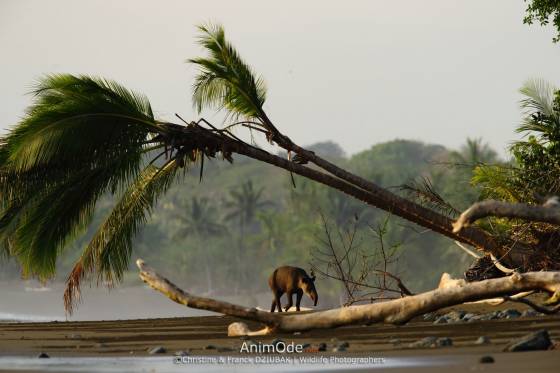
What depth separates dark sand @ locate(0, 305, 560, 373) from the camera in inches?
297

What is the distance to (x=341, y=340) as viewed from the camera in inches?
392

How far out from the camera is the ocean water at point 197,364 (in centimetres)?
765

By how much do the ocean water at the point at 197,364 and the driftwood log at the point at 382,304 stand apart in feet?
1.58

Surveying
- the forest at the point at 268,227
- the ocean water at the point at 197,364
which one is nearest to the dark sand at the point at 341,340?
the ocean water at the point at 197,364

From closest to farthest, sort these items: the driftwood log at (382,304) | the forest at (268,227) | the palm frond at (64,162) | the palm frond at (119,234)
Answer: the driftwood log at (382,304)
the palm frond at (64,162)
the palm frond at (119,234)
the forest at (268,227)

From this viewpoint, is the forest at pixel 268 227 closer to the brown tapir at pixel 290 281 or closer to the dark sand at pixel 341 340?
the brown tapir at pixel 290 281

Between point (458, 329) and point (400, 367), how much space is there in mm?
3396

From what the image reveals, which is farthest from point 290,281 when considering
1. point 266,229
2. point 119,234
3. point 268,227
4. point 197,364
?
point 266,229

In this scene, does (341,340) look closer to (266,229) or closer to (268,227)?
(268,227)

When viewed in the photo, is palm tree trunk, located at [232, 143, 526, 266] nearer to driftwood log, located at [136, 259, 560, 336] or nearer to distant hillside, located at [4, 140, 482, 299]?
driftwood log, located at [136, 259, 560, 336]

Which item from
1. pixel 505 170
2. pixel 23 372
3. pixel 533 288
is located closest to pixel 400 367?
pixel 533 288

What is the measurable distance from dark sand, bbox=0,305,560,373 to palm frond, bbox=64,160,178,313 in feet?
2.36

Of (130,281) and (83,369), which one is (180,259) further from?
(83,369)

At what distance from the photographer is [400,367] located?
24.2 feet
